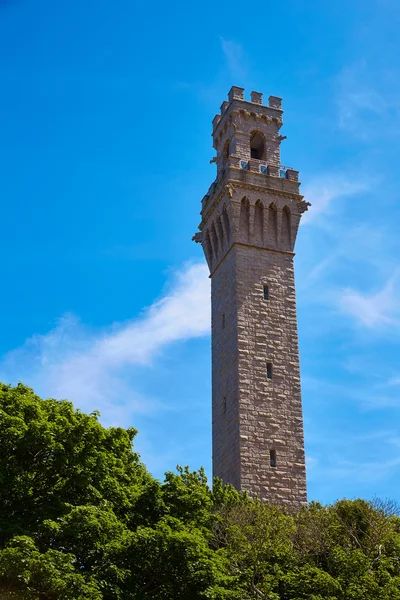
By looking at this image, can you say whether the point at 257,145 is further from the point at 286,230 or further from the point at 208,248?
the point at 208,248

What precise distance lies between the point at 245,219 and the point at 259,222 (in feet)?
3.02

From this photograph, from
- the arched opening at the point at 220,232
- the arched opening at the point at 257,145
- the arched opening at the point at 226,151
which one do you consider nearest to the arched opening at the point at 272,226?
the arched opening at the point at 220,232

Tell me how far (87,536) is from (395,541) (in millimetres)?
11732

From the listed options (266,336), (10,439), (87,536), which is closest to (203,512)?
(87,536)

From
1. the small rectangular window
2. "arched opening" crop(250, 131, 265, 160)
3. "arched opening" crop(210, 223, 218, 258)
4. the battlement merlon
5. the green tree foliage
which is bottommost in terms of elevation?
the green tree foliage

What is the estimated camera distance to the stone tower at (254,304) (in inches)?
1537

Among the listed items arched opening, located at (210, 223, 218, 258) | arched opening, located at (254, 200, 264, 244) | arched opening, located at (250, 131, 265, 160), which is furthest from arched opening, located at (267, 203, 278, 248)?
arched opening, located at (250, 131, 265, 160)

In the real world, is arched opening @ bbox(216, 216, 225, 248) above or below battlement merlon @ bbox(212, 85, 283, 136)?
below

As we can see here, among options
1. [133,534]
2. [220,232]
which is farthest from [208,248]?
[133,534]

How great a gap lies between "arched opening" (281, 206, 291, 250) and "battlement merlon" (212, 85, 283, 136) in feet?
23.1

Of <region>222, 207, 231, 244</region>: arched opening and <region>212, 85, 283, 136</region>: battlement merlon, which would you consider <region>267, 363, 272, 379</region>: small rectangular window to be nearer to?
<region>222, 207, 231, 244</region>: arched opening

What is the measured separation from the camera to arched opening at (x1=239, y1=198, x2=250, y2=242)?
44.3 metres

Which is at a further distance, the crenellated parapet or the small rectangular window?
the crenellated parapet

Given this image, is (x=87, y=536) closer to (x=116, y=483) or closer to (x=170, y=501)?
(x=116, y=483)
